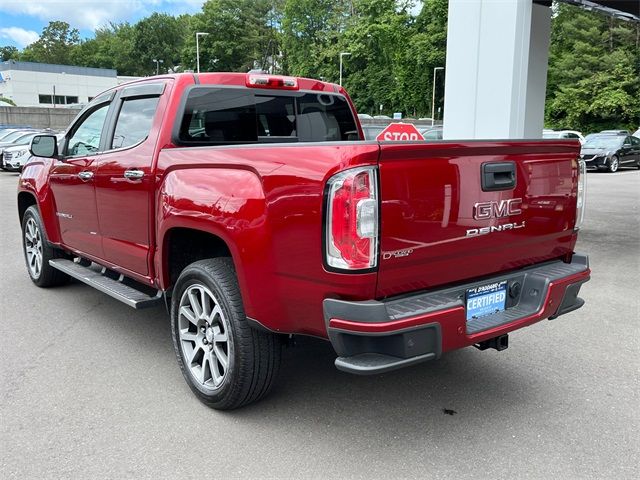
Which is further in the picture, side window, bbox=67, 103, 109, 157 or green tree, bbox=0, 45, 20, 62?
green tree, bbox=0, 45, 20, 62

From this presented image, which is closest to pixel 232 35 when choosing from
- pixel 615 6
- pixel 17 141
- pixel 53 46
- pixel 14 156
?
pixel 53 46

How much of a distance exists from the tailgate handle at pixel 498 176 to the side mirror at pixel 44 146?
4.02 metres

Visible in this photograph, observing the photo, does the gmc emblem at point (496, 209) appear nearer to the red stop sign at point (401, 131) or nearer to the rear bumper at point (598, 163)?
the red stop sign at point (401, 131)

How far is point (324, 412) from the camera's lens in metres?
3.47

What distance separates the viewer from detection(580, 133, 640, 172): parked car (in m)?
22.0

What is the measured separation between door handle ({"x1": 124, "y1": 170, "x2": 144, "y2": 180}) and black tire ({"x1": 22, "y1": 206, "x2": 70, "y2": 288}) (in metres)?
2.22

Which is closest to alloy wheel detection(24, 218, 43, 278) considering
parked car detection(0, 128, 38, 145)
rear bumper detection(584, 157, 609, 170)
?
parked car detection(0, 128, 38, 145)

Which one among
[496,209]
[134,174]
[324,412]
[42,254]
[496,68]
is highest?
[496,68]

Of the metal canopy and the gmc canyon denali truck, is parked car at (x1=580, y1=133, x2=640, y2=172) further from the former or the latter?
the gmc canyon denali truck

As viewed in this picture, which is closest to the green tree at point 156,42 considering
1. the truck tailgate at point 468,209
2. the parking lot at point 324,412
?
the parking lot at point 324,412

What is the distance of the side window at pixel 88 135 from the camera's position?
4.91 m

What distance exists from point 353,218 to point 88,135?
342cm

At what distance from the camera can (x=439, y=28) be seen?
60281 millimetres

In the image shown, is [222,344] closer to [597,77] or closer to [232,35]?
[597,77]
